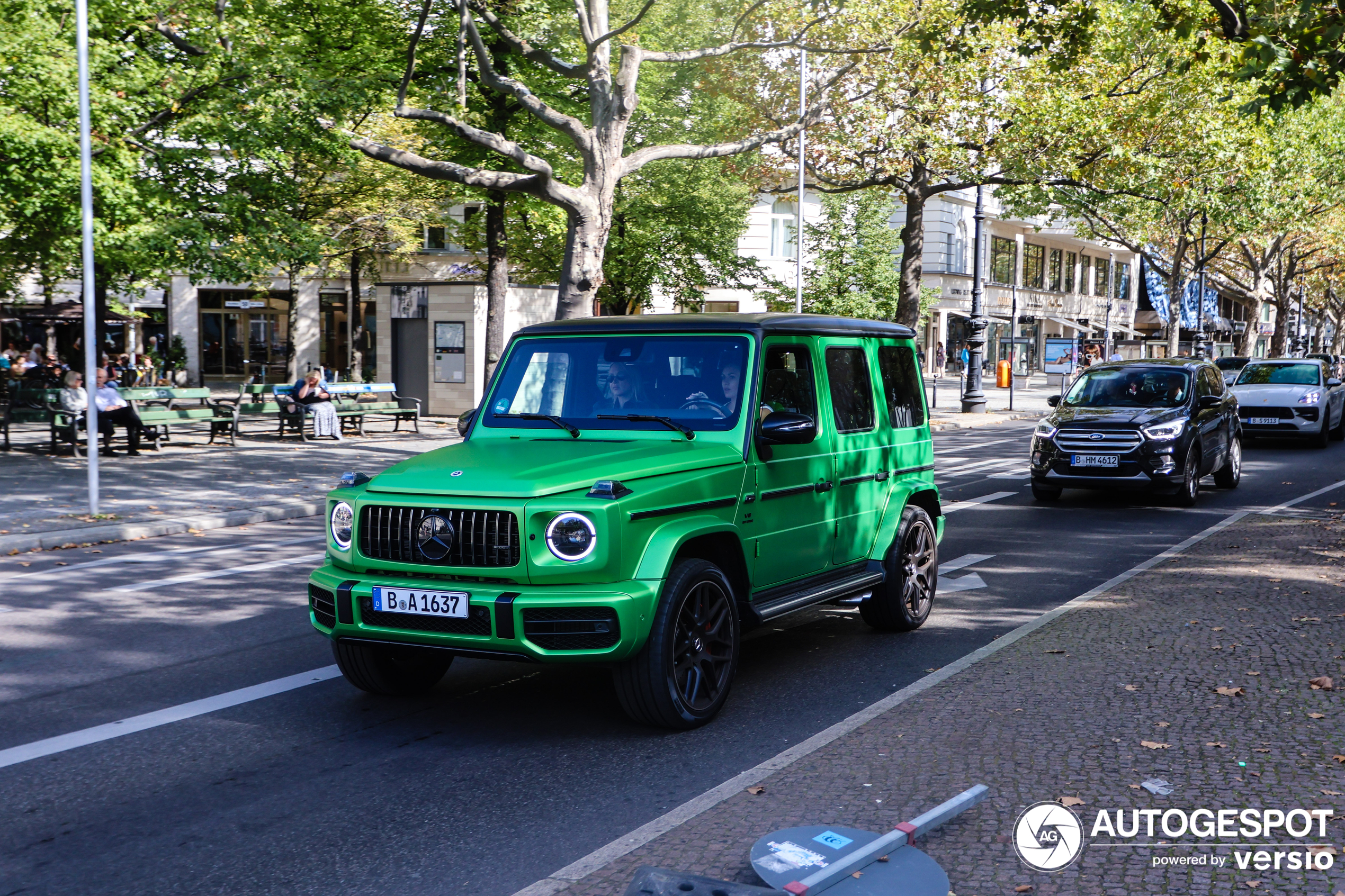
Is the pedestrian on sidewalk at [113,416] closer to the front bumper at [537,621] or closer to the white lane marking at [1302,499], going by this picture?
the front bumper at [537,621]

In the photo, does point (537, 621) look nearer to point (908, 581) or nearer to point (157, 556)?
point (908, 581)

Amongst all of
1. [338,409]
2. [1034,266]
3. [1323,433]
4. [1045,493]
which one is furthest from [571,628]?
[1034,266]

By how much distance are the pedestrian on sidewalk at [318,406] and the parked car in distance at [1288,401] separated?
Result: 16.3m

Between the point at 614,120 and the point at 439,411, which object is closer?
the point at 614,120

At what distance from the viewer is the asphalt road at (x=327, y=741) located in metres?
4.21

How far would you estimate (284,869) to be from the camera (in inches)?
162

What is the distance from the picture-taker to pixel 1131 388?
48.7 ft

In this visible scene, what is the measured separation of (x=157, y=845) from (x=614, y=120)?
46.7 feet

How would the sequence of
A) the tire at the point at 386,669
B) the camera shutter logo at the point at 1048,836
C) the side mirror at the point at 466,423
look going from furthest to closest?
the side mirror at the point at 466,423
the tire at the point at 386,669
the camera shutter logo at the point at 1048,836

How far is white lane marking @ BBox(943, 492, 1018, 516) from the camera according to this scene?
14055 millimetres

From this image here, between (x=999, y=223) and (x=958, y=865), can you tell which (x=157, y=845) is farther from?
(x=999, y=223)

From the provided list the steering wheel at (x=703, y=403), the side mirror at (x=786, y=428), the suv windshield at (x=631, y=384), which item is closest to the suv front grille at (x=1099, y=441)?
the side mirror at (x=786, y=428)

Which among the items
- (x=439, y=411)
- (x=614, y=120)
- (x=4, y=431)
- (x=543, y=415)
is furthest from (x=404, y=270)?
(x=543, y=415)

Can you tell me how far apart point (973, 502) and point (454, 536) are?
1046 cm
